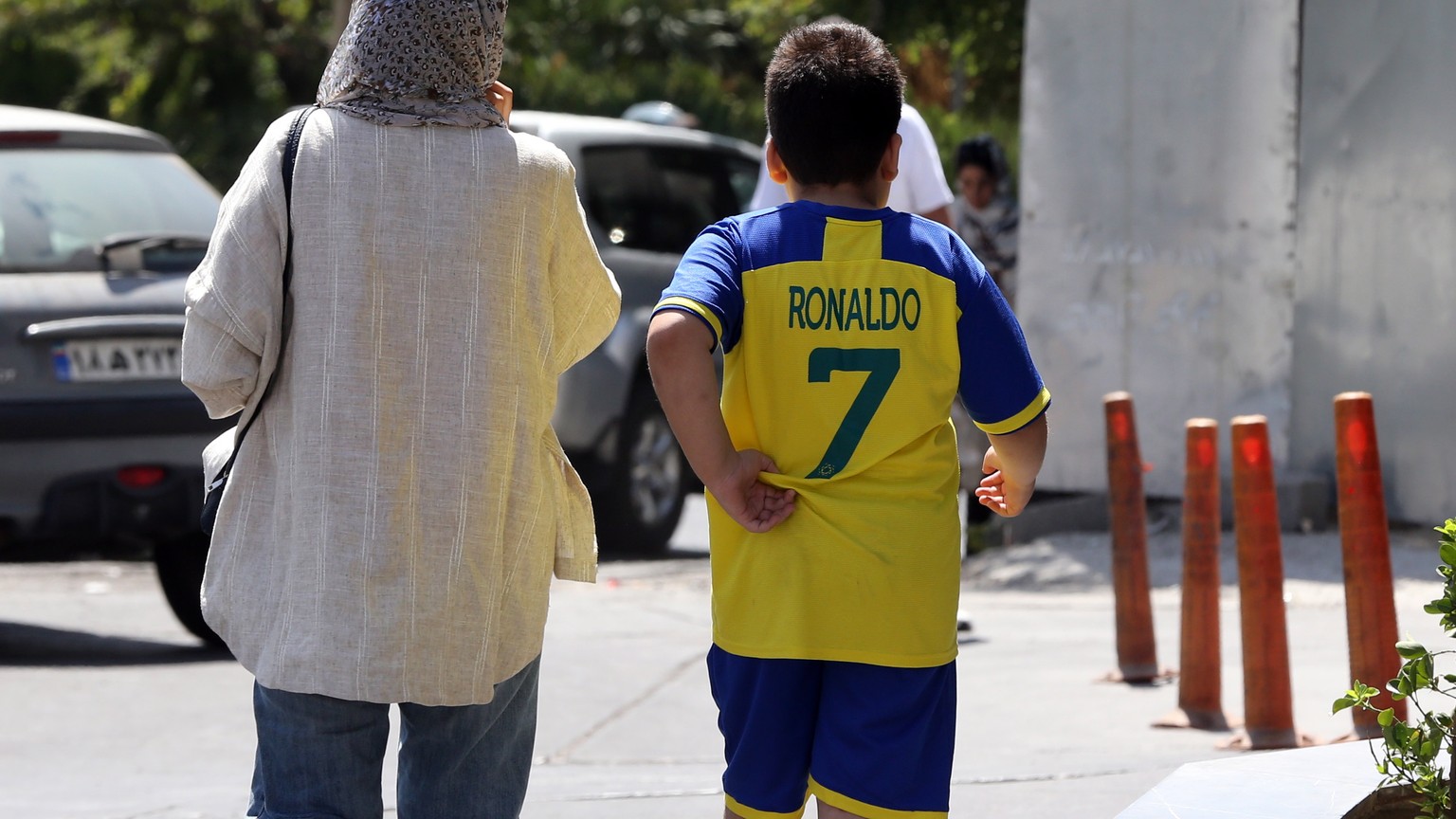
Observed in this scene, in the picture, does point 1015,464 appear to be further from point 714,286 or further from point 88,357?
point 88,357

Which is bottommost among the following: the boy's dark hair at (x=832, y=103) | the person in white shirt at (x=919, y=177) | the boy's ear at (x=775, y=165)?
the person in white shirt at (x=919, y=177)

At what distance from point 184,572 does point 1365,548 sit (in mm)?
4136

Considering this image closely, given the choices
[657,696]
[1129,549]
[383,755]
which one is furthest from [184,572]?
[383,755]

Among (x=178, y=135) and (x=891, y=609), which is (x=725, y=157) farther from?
(x=178, y=135)

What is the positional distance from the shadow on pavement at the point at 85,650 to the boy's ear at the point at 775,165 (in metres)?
4.02

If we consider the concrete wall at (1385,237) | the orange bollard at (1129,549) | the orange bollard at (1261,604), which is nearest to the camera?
the orange bollard at (1261,604)

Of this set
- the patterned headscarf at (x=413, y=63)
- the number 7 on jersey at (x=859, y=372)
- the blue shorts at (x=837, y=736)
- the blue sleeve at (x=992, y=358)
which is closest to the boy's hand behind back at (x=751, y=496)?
the number 7 on jersey at (x=859, y=372)

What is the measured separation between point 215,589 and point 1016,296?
6.38m

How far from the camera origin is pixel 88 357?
6.30m

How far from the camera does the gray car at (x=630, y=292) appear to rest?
8.86 m

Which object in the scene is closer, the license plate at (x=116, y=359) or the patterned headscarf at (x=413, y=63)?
the patterned headscarf at (x=413, y=63)

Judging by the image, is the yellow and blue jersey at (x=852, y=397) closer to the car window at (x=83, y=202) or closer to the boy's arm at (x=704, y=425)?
the boy's arm at (x=704, y=425)

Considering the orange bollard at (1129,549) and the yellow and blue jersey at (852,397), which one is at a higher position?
the yellow and blue jersey at (852,397)

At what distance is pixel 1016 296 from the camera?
353 inches
